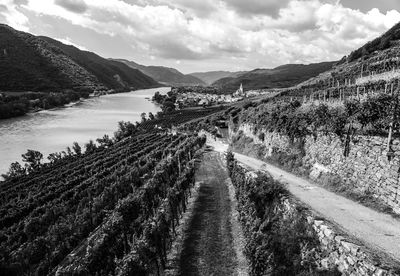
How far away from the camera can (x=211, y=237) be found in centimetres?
2202

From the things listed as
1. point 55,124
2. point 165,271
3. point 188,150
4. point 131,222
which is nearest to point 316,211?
point 165,271

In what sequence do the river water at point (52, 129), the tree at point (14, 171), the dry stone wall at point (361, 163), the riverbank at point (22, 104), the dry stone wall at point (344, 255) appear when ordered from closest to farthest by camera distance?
the dry stone wall at point (344, 255) < the dry stone wall at point (361, 163) < the tree at point (14, 171) < the river water at point (52, 129) < the riverbank at point (22, 104)

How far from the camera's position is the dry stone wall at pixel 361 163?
59.9ft

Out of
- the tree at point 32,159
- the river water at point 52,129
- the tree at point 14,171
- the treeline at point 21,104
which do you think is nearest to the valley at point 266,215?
the tree at point 14,171

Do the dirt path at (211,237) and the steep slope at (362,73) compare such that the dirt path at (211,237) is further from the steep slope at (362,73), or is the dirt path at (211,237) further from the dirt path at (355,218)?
the steep slope at (362,73)

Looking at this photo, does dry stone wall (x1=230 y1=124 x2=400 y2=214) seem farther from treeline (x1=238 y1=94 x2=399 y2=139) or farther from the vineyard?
the vineyard

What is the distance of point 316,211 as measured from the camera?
60.7 feet

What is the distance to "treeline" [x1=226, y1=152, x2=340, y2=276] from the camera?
1556 centimetres

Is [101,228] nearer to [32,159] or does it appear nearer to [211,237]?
[211,237]

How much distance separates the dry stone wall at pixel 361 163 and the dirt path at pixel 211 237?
804cm

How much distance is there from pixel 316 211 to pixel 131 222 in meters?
13.7

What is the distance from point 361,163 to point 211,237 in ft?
34.3

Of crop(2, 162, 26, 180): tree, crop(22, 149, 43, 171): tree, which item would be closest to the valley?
crop(2, 162, 26, 180): tree

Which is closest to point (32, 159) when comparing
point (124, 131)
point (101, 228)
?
→ point (124, 131)
